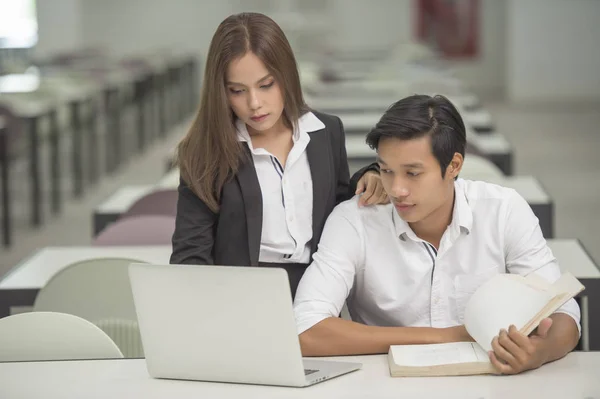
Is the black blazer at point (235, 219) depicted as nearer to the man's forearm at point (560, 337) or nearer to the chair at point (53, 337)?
the chair at point (53, 337)

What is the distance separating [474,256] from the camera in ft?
7.60

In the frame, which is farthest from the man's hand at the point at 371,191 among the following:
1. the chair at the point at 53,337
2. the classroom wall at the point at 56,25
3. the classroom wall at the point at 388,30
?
the classroom wall at the point at 56,25

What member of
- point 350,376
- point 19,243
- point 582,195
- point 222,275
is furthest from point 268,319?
point 582,195

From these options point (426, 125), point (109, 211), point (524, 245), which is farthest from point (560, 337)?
point (109, 211)

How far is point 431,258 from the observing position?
7.61 feet

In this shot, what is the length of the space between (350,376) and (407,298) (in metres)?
0.34

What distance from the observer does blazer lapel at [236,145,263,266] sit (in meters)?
2.38

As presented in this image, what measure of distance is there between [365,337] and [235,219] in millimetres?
416

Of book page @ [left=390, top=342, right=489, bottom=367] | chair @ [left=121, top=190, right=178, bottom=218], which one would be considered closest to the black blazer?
book page @ [left=390, top=342, right=489, bottom=367]

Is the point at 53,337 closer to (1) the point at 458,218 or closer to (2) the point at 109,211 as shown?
(1) the point at 458,218

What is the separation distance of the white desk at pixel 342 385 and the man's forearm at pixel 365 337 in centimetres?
3

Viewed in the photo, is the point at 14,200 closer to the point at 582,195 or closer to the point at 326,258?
the point at 582,195

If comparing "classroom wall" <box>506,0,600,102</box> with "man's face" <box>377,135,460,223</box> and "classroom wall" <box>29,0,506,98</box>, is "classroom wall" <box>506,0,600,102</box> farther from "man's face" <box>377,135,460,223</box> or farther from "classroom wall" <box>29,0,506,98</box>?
"man's face" <box>377,135,460,223</box>

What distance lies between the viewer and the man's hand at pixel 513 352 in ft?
6.51
